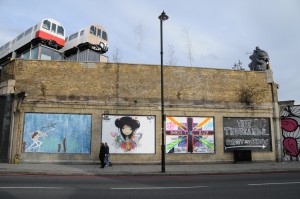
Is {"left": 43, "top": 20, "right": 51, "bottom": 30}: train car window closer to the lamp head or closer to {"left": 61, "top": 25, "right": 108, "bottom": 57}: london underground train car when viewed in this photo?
{"left": 61, "top": 25, "right": 108, "bottom": 57}: london underground train car

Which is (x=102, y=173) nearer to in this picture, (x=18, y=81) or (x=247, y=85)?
(x=18, y=81)

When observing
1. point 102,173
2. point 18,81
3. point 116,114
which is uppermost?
point 18,81

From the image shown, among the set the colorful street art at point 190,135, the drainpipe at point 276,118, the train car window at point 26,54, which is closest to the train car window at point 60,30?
the train car window at point 26,54

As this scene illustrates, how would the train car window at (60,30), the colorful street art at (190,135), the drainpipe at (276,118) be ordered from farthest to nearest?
the train car window at (60,30), the drainpipe at (276,118), the colorful street art at (190,135)

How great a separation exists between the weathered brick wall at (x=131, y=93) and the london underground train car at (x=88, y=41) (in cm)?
868

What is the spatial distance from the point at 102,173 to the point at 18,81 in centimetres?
942

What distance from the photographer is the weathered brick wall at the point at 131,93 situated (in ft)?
61.3

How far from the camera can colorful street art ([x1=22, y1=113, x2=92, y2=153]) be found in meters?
18.1

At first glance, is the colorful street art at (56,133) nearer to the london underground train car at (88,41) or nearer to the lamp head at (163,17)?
the lamp head at (163,17)

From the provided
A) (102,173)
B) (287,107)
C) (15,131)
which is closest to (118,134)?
(102,173)

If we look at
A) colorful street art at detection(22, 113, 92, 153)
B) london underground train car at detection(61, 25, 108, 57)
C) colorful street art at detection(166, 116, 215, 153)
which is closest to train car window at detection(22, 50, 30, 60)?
london underground train car at detection(61, 25, 108, 57)

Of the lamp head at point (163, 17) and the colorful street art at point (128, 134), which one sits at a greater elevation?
the lamp head at point (163, 17)

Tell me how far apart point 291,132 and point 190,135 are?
26.9 feet

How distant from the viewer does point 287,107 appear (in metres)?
21.9
